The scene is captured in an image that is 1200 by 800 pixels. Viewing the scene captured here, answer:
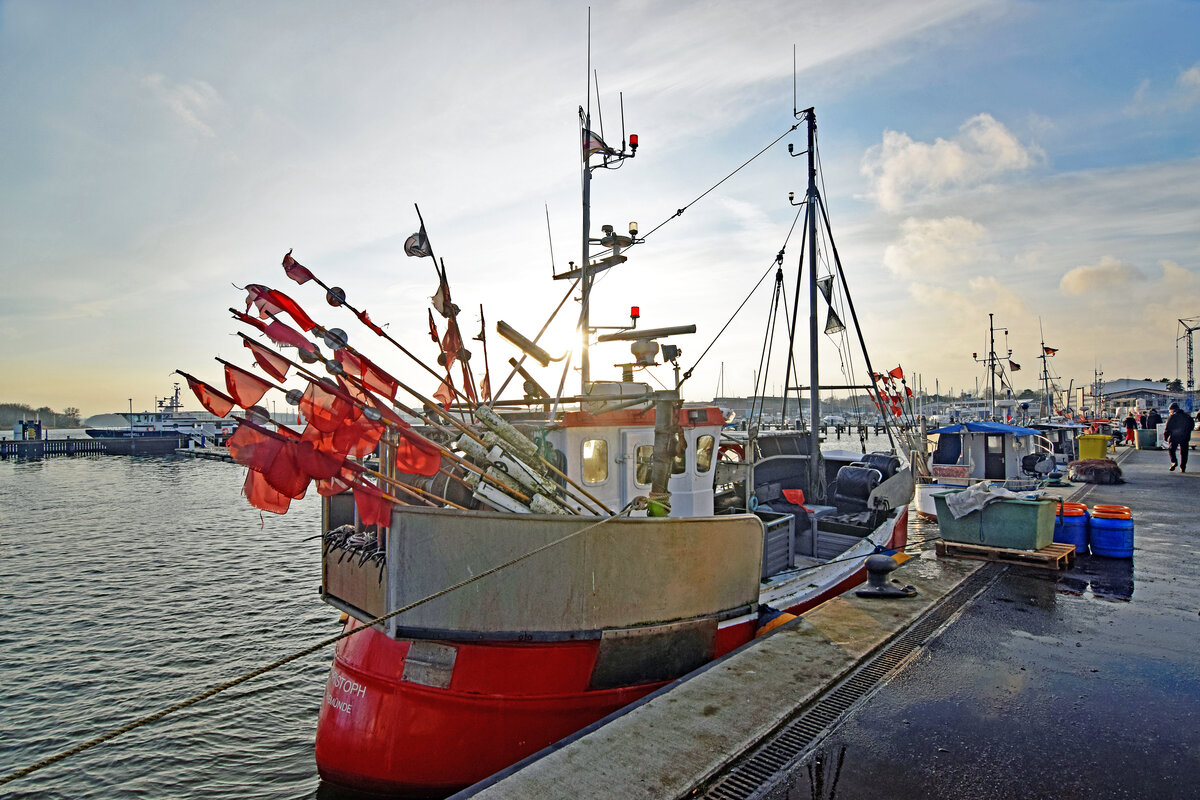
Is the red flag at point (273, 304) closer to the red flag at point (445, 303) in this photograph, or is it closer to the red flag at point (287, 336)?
the red flag at point (287, 336)

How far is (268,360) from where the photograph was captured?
15.6 ft

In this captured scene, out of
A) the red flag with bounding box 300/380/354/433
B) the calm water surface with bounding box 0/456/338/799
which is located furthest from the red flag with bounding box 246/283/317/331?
the calm water surface with bounding box 0/456/338/799

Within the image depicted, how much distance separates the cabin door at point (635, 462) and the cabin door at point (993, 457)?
1807 centimetres

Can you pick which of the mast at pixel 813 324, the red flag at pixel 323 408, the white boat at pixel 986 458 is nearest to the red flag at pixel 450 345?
the red flag at pixel 323 408

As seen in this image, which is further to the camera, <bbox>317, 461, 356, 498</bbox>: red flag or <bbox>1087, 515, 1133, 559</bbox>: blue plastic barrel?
<bbox>1087, 515, 1133, 559</bbox>: blue plastic barrel

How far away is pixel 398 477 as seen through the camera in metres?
7.33

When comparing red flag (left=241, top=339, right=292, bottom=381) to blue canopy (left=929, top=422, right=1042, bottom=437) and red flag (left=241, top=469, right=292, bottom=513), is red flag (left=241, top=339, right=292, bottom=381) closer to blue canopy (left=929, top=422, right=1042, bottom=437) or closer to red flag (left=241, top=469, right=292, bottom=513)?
red flag (left=241, top=469, right=292, bottom=513)

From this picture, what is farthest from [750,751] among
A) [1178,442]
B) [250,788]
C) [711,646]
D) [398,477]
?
[1178,442]

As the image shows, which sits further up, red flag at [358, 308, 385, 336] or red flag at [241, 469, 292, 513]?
red flag at [358, 308, 385, 336]

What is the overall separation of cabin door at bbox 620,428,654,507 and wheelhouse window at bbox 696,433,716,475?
1.08 m

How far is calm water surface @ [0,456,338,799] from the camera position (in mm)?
8070

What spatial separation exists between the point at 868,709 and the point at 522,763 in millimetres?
2737

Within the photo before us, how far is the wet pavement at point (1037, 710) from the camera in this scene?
3.99 metres

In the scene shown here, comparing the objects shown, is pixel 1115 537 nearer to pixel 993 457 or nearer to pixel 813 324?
pixel 813 324
